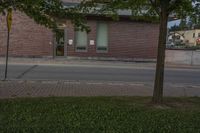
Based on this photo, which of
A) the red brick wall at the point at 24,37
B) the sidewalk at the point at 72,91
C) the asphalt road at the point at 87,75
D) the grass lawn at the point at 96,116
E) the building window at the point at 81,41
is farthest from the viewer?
the building window at the point at 81,41

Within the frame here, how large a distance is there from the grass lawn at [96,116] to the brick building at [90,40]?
2066 centimetres

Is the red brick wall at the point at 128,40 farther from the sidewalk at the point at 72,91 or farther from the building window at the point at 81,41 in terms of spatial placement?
the sidewalk at the point at 72,91

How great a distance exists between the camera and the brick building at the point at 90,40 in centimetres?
3019

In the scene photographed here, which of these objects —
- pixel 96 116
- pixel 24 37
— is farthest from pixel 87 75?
pixel 24 37

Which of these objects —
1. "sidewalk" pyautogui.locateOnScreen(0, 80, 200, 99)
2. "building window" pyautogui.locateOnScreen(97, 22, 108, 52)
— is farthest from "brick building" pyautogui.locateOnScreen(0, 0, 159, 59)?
"sidewalk" pyautogui.locateOnScreen(0, 80, 200, 99)

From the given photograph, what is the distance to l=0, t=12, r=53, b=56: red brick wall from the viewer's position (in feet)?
98.8

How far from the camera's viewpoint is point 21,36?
98.8 ft

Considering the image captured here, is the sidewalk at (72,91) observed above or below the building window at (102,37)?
below

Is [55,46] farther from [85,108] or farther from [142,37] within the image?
[85,108]

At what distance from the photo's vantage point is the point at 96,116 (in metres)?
7.71

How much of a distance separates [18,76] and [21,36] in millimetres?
13664

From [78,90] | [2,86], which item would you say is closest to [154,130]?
[78,90]

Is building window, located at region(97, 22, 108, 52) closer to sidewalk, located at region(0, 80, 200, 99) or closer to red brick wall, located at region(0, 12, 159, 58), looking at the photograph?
red brick wall, located at region(0, 12, 159, 58)

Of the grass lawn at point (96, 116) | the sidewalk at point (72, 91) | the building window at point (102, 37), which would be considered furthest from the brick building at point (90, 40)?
the grass lawn at point (96, 116)
